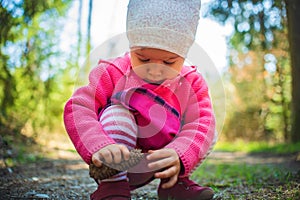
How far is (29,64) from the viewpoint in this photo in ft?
14.2

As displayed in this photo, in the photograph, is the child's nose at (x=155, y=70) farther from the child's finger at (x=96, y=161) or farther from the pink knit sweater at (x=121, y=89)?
the child's finger at (x=96, y=161)

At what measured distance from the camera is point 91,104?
5.20ft

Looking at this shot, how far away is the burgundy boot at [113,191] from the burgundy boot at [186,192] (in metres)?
0.30

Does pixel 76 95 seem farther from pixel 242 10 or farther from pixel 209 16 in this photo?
pixel 242 10

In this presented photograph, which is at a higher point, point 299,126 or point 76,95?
point 76,95

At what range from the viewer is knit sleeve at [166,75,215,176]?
1482 mm

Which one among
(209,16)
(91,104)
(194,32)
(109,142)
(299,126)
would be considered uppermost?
(209,16)

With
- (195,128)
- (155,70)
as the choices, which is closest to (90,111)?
(155,70)

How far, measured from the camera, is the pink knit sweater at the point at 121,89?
4.79ft

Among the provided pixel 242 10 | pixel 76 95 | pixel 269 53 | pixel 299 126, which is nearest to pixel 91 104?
pixel 76 95

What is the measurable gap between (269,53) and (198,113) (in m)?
5.22

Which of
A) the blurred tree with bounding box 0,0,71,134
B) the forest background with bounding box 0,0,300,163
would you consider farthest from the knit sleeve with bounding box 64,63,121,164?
the blurred tree with bounding box 0,0,71,134

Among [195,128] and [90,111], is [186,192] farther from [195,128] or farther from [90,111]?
[90,111]

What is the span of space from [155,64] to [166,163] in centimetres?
44
